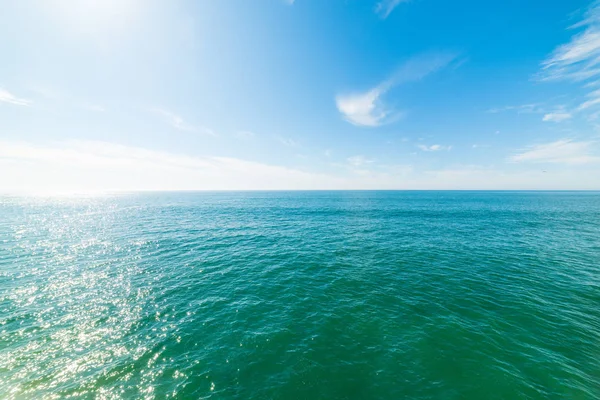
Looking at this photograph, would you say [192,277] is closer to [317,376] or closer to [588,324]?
[317,376]

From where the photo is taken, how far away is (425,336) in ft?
52.1

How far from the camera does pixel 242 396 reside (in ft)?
38.4

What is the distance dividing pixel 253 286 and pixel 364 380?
14.3 metres

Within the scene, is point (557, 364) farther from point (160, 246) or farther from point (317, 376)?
point (160, 246)

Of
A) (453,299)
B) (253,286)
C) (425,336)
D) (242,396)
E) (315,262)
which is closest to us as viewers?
(242,396)

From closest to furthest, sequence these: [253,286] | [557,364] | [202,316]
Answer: [557,364], [202,316], [253,286]

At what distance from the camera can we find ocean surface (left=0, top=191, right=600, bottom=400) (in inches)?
488

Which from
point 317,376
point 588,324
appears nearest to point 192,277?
point 317,376

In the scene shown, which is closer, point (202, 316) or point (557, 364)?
point (557, 364)

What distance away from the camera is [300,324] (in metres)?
17.3

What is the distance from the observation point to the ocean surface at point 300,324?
A: 488 inches

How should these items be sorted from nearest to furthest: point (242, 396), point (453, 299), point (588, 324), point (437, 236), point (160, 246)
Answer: point (242, 396) → point (588, 324) → point (453, 299) → point (160, 246) → point (437, 236)

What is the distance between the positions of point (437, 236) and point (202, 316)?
46.6 m

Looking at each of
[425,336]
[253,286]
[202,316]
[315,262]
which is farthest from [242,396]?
[315,262]
